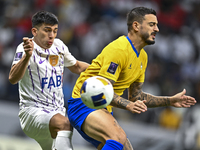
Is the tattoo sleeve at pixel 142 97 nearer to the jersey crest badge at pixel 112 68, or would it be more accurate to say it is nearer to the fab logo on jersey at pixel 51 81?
the jersey crest badge at pixel 112 68

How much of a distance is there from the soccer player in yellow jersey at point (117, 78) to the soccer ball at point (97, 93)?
7.3 inches

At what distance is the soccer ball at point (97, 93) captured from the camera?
354 cm

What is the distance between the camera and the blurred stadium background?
8.05m

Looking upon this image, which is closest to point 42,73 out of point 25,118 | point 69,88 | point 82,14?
point 25,118

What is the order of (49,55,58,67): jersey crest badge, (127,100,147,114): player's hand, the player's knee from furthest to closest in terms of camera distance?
(49,55,58,67): jersey crest badge → the player's knee → (127,100,147,114): player's hand

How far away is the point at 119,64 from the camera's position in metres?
3.82

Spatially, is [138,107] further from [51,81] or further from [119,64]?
[51,81]

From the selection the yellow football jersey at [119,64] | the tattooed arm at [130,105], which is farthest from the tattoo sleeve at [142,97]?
the tattooed arm at [130,105]

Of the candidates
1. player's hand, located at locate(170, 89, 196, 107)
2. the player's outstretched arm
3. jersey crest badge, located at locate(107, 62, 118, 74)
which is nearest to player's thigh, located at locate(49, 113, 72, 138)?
the player's outstretched arm

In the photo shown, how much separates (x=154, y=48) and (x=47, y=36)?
5.24m

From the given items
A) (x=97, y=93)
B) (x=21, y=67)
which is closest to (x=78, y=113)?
(x=97, y=93)

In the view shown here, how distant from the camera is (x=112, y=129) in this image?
3.68m

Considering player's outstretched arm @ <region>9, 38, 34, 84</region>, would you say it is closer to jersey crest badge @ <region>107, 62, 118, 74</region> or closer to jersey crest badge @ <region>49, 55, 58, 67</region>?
jersey crest badge @ <region>49, 55, 58, 67</region>

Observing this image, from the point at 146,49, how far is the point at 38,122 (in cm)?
529
